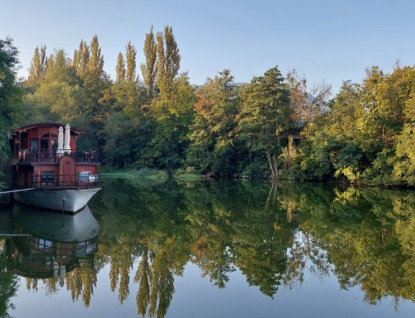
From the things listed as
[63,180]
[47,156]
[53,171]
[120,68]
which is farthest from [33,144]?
[120,68]

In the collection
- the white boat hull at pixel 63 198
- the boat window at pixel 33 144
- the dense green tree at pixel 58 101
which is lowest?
the white boat hull at pixel 63 198

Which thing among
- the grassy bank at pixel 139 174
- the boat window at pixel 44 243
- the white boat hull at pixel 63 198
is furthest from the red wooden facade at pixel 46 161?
the grassy bank at pixel 139 174

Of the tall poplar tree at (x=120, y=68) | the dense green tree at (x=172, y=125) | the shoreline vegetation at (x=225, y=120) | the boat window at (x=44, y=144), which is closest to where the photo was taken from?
the boat window at (x=44, y=144)

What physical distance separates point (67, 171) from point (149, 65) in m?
43.5

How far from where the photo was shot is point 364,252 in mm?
11609

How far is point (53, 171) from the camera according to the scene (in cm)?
1912

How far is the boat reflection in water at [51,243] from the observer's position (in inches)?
412

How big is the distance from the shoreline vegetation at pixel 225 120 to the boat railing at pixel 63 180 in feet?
14.0

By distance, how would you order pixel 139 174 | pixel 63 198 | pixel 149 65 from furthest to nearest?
pixel 149 65 < pixel 139 174 < pixel 63 198

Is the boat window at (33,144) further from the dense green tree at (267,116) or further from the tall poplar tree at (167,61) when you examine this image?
the tall poplar tree at (167,61)

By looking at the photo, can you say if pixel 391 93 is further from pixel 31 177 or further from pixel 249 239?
pixel 31 177

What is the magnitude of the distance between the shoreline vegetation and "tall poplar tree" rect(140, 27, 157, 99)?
0.50ft

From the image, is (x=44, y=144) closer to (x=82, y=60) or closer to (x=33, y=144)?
(x=33, y=144)

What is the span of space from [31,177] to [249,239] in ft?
40.5
